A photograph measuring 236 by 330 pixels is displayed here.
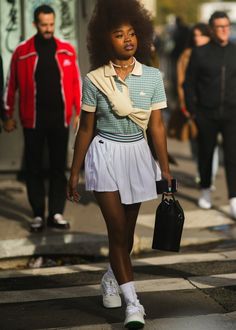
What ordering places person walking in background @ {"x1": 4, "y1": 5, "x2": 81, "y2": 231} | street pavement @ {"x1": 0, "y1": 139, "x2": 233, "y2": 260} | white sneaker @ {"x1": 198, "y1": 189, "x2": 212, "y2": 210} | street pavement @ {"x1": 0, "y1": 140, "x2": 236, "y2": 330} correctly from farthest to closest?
white sneaker @ {"x1": 198, "y1": 189, "x2": 212, "y2": 210} < person walking in background @ {"x1": 4, "y1": 5, "x2": 81, "y2": 231} < street pavement @ {"x1": 0, "y1": 139, "x2": 233, "y2": 260} < street pavement @ {"x1": 0, "y1": 140, "x2": 236, "y2": 330}

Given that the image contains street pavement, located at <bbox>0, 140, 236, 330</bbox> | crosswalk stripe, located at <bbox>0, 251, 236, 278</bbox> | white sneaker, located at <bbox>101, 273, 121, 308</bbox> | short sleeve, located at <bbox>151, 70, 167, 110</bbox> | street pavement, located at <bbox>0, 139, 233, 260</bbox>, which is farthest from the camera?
street pavement, located at <bbox>0, 139, 233, 260</bbox>

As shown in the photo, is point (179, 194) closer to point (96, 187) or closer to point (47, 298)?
point (47, 298)

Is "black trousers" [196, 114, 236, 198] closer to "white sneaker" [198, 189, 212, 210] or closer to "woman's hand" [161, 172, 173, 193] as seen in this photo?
"white sneaker" [198, 189, 212, 210]

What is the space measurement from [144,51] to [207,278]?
6.17ft

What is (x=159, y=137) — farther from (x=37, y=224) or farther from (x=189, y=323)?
(x=37, y=224)

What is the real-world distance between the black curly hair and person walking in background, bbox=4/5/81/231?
2785 millimetres

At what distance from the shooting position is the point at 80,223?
9320mm

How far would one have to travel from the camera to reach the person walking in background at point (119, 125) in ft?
19.5

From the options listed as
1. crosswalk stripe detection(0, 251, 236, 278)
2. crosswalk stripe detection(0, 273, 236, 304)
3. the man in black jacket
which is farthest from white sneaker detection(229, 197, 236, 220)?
crosswalk stripe detection(0, 273, 236, 304)

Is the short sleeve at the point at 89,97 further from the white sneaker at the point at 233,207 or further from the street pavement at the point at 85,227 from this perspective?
the white sneaker at the point at 233,207

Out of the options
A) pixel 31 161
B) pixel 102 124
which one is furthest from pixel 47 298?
pixel 31 161

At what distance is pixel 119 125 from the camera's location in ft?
19.6

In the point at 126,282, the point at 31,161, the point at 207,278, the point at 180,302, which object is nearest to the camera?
the point at 126,282

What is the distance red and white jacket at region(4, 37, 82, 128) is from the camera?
891 cm
